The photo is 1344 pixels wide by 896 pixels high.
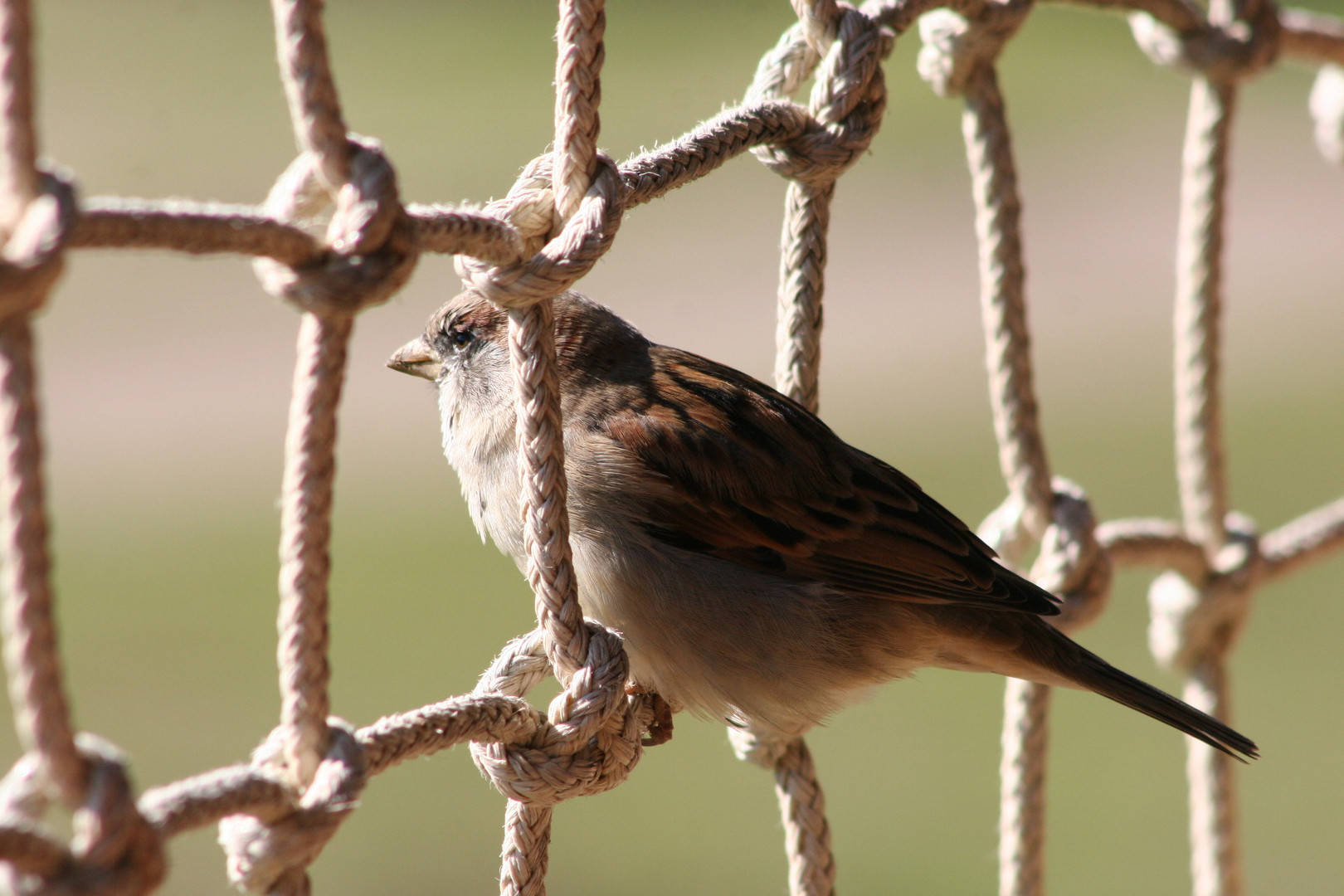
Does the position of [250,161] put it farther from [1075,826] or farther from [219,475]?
[1075,826]

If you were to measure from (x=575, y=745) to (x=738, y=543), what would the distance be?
58 centimetres

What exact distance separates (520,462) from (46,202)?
0.48 m

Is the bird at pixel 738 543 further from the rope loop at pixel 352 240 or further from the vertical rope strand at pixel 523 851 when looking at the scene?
the rope loop at pixel 352 240

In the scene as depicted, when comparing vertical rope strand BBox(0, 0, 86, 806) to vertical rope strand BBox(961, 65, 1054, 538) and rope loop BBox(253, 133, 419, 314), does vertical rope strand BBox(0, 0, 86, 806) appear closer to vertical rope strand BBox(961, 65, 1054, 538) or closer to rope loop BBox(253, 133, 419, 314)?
rope loop BBox(253, 133, 419, 314)

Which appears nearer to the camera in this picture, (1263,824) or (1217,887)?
(1217,887)

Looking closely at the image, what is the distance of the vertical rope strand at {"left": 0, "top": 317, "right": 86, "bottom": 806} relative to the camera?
0.76 m

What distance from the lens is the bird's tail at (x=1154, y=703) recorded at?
1.83 metres

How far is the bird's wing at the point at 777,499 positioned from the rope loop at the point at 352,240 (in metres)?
0.79

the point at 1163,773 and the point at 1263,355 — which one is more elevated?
the point at 1263,355

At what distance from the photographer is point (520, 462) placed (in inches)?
45.6

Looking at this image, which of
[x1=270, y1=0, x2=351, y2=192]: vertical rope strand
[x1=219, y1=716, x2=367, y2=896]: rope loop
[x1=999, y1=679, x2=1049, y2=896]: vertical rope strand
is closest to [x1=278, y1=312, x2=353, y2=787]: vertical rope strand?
[x1=219, y1=716, x2=367, y2=896]: rope loop

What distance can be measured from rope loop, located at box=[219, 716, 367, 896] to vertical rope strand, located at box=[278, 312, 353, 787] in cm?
1

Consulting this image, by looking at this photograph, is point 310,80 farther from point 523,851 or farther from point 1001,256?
point 1001,256

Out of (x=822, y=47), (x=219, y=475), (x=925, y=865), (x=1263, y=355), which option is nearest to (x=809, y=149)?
(x=822, y=47)
